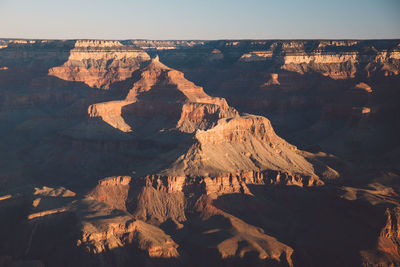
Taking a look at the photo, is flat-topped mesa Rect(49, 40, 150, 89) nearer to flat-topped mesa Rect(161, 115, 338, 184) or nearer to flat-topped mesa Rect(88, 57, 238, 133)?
flat-topped mesa Rect(88, 57, 238, 133)

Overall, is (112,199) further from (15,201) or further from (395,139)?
(395,139)

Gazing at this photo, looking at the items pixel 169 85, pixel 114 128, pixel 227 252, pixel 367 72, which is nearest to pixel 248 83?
pixel 367 72

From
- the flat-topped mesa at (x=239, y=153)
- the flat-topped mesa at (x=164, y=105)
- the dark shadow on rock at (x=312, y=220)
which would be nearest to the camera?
the dark shadow on rock at (x=312, y=220)

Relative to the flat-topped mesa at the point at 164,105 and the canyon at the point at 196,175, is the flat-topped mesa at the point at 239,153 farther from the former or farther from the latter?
the flat-topped mesa at the point at 164,105

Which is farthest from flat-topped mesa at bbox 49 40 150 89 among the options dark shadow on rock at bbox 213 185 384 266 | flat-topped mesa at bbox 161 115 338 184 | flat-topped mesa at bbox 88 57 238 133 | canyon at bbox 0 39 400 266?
dark shadow on rock at bbox 213 185 384 266

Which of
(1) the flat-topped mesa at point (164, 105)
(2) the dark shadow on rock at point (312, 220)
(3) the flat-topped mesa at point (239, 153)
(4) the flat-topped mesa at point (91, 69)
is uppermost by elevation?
(4) the flat-topped mesa at point (91, 69)

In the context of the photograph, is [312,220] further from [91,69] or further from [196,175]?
[91,69]

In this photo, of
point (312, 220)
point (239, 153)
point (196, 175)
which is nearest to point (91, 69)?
point (239, 153)

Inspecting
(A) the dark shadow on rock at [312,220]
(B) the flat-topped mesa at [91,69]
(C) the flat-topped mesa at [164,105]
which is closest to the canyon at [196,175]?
(A) the dark shadow on rock at [312,220]

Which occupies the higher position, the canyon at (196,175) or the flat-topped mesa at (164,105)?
the flat-topped mesa at (164,105)
